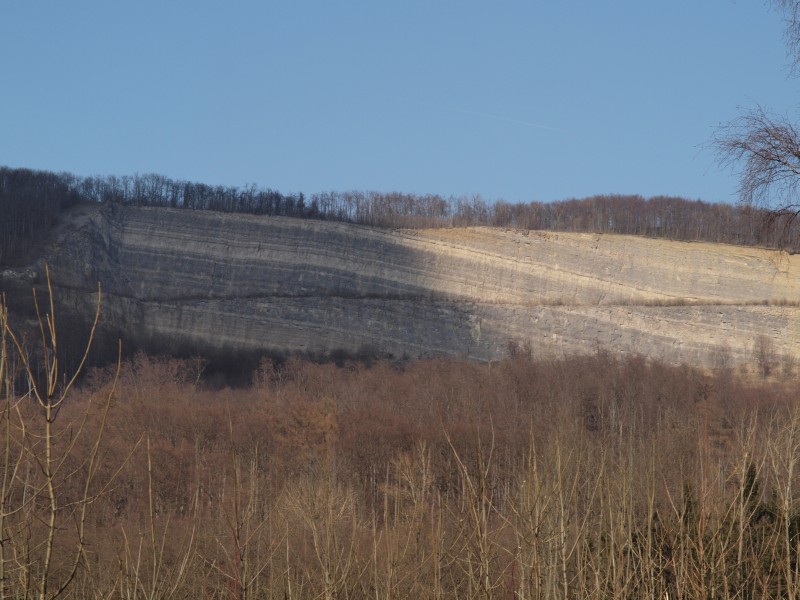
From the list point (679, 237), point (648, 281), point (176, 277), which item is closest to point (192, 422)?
point (176, 277)

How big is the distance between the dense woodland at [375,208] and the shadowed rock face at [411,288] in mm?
3732

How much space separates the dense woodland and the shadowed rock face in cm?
373

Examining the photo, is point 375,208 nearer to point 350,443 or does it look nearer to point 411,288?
point 411,288

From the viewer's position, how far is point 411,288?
219ft

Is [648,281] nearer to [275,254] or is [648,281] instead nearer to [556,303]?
[556,303]

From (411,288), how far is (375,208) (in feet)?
49.4

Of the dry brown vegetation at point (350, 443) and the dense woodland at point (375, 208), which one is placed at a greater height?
the dense woodland at point (375, 208)

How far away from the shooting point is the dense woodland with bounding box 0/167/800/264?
7425cm

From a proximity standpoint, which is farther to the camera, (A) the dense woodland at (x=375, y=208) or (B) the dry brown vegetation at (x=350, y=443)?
(A) the dense woodland at (x=375, y=208)

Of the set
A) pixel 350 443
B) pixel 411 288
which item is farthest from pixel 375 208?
pixel 350 443

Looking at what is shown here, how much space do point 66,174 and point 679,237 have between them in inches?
1909

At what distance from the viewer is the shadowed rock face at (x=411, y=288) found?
64.2m

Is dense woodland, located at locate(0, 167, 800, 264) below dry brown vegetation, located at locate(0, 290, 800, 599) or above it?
above

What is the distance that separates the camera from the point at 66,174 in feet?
268
